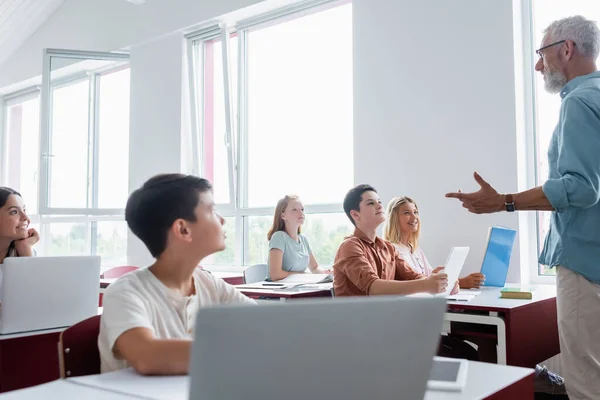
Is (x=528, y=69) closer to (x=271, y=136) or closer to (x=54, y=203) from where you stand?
(x=271, y=136)

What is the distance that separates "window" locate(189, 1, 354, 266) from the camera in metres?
4.70

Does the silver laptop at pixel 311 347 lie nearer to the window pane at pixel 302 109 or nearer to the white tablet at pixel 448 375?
the white tablet at pixel 448 375

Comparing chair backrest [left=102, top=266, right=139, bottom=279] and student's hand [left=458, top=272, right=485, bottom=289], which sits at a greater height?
student's hand [left=458, top=272, right=485, bottom=289]

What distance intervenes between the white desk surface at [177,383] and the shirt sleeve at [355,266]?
4.11ft

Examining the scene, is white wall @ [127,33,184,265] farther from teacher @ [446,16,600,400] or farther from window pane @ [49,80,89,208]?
teacher @ [446,16,600,400]

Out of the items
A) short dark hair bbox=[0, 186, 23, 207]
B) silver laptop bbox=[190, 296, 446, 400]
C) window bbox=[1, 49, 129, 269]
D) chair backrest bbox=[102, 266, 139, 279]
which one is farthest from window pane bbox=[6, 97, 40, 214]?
silver laptop bbox=[190, 296, 446, 400]

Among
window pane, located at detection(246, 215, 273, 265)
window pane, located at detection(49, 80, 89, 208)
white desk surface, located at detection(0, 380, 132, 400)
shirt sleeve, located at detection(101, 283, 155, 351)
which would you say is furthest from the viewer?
window pane, located at detection(49, 80, 89, 208)

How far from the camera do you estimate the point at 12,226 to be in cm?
262

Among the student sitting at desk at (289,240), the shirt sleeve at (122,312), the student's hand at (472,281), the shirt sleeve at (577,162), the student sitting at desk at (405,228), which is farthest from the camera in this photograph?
the student sitting at desk at (289,240)

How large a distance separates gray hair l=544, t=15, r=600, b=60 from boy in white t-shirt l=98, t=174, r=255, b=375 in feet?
5.18

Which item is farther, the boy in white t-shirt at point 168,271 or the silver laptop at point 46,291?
the silver laptop at point 46,291

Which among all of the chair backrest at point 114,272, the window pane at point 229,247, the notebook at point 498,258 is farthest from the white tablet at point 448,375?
the window pane at point 229,247

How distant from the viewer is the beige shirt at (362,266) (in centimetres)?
249

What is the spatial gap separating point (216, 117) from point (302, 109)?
42.0 inches
